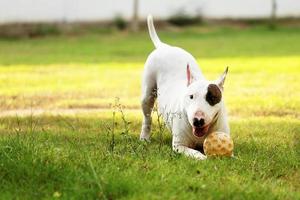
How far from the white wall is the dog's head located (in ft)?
90.5

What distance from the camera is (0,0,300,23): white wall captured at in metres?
33.5

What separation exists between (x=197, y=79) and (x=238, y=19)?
2969cm

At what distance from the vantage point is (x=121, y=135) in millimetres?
7828

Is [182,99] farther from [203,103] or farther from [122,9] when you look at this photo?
[122,9]

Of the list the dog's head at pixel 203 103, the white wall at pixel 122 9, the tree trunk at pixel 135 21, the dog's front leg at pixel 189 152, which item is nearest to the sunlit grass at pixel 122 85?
the dog's front leg at pixel 189 152

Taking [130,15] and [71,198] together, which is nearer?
[71,198]

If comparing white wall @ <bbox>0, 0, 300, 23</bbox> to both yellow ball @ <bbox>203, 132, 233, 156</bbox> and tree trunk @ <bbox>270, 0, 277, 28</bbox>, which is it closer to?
tree trunk @ <bbox>270, 0, 277, 28</bbox>

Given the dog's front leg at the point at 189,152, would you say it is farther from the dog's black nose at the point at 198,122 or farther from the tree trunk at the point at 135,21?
the tree trunk at the point at 135,21

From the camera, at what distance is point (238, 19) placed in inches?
1427

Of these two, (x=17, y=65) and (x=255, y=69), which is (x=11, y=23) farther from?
(x=255, y=69)

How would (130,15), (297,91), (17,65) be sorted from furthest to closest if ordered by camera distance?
1. (130,15)
2. (17,65)
3. (297,91)

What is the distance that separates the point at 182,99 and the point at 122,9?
2919 centimetres

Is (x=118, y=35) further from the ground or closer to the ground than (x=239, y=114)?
closer to the ground

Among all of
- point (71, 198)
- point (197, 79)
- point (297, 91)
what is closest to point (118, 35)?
point (297, 91)
